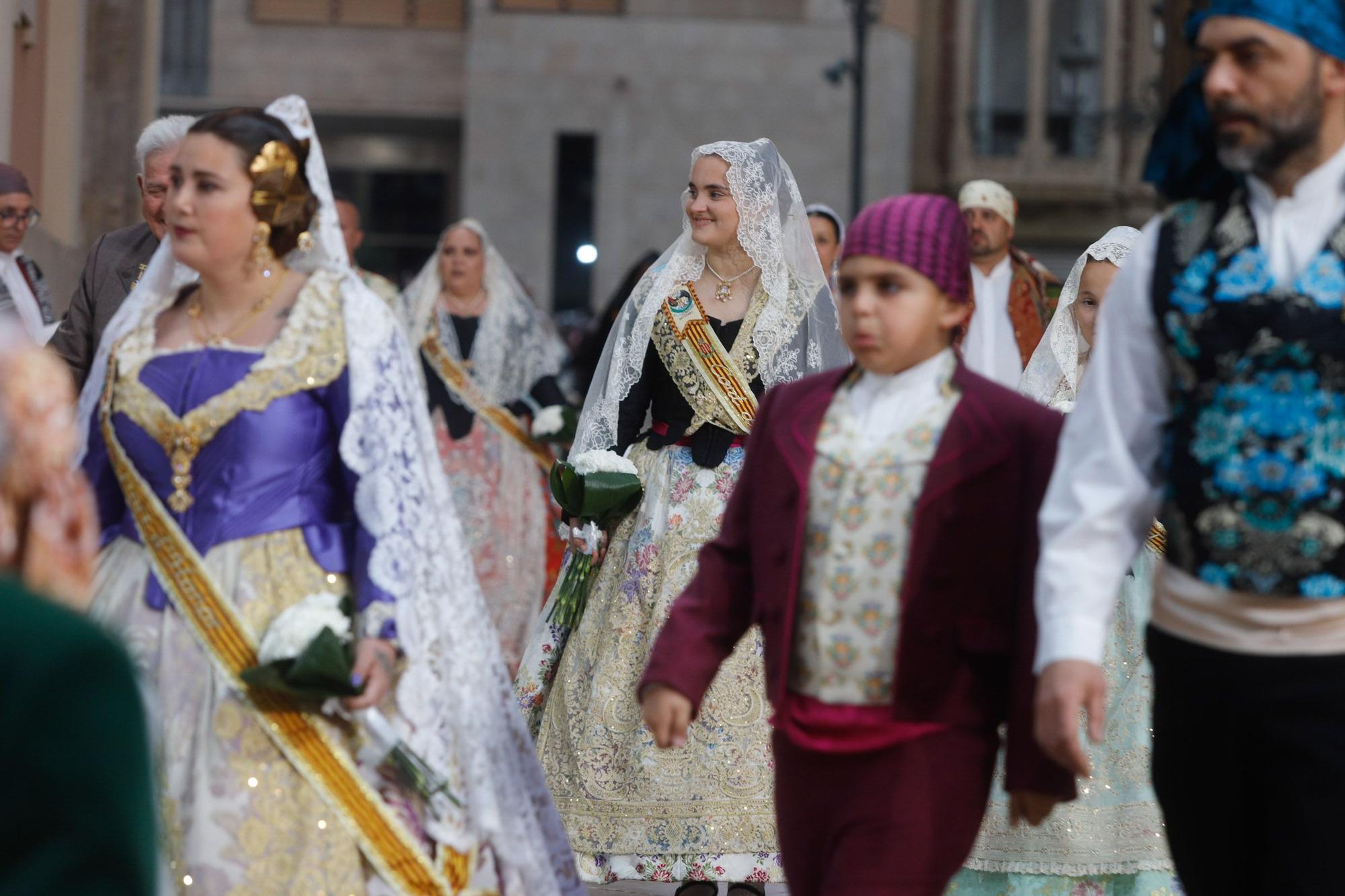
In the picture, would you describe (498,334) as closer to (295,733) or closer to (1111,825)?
(1111,825)

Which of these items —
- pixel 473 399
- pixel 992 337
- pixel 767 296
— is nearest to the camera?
pixel 767 296

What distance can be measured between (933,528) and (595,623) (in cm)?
326

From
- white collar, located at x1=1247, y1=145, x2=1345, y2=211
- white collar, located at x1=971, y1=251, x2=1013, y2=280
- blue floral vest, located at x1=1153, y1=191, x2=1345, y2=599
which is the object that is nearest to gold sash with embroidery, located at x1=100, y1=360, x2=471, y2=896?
blue floral vest, located at x1=1153, y1=191, x2=1345, y2=599

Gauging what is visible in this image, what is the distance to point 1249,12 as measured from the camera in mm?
3492

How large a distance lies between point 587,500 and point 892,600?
296 cm

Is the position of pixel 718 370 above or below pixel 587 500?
above

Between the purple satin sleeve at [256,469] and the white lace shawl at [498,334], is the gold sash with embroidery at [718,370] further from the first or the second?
the white lace shawl at [498,334]

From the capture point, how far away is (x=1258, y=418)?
11.2ft

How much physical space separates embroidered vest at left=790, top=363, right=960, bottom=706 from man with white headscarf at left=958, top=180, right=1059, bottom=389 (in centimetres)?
546

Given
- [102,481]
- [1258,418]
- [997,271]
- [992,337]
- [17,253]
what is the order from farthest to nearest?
[997,271] < [992,337] < [17,253] < [102,481] < [1258,418]

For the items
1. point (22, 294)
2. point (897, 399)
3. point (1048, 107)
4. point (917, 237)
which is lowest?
point (22, 294)

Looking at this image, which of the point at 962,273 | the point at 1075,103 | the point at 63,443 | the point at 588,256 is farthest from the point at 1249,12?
the point at 1075,103

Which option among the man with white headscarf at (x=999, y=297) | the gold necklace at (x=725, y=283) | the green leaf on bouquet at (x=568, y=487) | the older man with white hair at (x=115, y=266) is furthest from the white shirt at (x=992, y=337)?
the older man with white hair at (x=115, y=266)

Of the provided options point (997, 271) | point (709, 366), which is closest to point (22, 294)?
point (709, 366)
